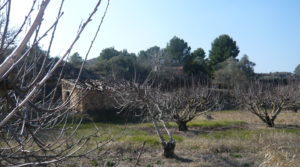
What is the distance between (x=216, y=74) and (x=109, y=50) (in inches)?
417

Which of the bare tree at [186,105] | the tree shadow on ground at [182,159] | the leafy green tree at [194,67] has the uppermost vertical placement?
the leafy green tree at [194,67]

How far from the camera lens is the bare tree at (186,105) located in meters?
16.8

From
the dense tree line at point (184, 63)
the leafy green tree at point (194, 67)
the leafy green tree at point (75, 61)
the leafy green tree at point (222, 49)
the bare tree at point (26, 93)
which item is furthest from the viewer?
the leafy green tree at point (222, 49)

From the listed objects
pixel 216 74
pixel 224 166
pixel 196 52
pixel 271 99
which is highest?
pixel 196 52

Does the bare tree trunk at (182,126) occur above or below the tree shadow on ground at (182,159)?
above

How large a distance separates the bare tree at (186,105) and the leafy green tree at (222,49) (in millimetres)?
27534

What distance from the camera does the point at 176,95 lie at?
1789 cm

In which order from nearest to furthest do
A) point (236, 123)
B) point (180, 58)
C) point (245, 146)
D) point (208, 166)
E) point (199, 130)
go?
point (208, 166)
point (245, 146)
point (199, 130)
point (236, 123)
point (180, 58)

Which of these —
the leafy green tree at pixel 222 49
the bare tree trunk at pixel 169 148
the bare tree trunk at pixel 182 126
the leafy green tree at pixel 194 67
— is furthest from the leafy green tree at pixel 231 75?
the bare tree trunk at pixel 169 148

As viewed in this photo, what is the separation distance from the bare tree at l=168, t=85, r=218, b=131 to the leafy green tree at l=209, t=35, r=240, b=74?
90.3ft

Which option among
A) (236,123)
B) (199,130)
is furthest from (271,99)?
(199,130)

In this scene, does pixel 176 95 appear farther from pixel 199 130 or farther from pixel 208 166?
pixel 208 166

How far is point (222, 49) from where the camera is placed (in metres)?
48.5

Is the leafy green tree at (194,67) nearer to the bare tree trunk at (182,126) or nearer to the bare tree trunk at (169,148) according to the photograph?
the bare tree trunk at (182,126)
